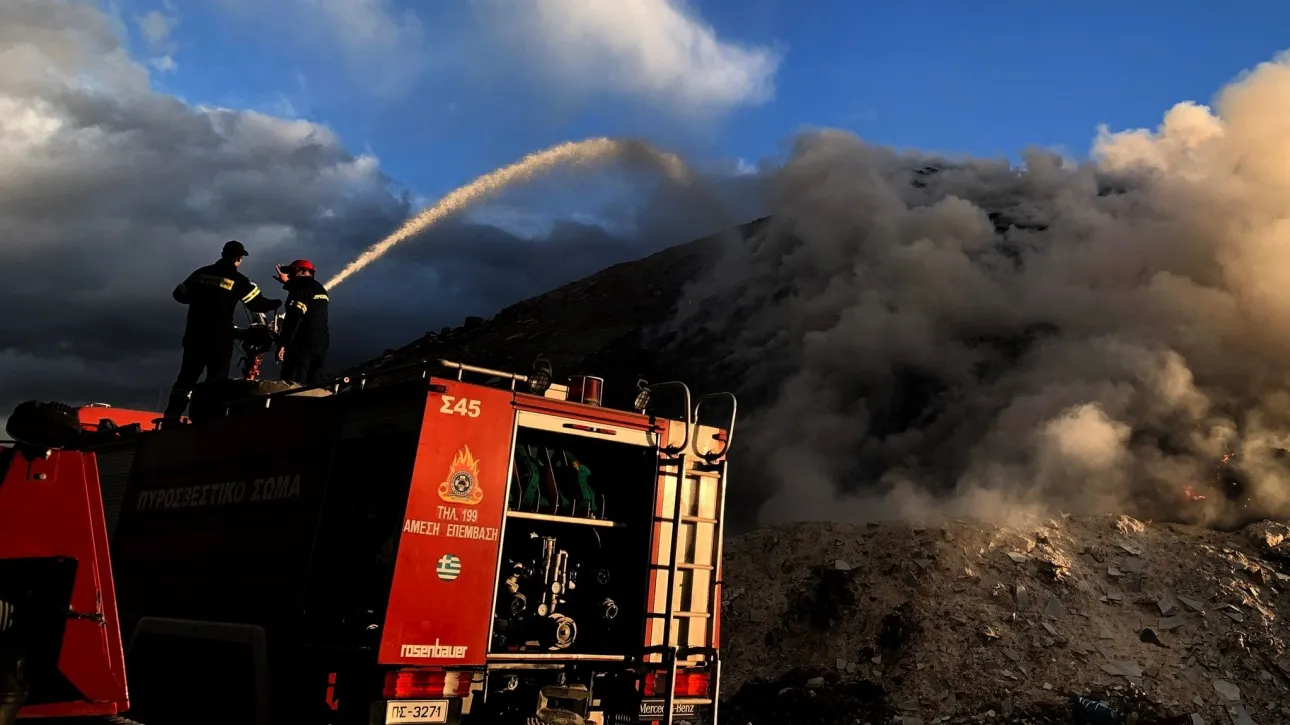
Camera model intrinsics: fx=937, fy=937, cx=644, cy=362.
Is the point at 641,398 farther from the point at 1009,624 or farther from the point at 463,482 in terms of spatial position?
the point at 1009,624

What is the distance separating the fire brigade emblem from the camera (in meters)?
5.28

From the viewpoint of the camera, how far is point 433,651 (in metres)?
5.08

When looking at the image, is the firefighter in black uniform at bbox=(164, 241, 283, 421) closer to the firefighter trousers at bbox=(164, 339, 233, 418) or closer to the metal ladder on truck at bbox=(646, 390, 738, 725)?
the firefighter trousers at bbox=(164, 339, 233, 418)

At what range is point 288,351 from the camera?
910 cm

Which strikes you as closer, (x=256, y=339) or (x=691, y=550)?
(x=691, y=550)

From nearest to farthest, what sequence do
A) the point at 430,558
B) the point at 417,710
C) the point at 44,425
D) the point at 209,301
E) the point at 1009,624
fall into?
the point at 44,425 → the point at 417,710 → the point at 430,558 → the point at 209,301 → the point at 1009,624

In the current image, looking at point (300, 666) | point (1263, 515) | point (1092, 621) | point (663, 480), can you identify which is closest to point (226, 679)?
point (300, 666)

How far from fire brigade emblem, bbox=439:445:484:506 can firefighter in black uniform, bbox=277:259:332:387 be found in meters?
4.37

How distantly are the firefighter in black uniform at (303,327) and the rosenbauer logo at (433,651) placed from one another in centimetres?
474

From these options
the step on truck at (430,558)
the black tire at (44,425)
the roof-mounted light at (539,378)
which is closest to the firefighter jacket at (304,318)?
the step on truck at (430,558)

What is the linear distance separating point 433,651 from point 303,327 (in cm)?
497

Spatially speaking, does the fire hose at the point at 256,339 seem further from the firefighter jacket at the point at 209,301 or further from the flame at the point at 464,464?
the flame at the point at 464,464

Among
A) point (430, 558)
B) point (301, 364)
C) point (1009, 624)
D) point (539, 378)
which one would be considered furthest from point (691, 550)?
point (1009, 624)

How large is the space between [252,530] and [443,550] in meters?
1.80
